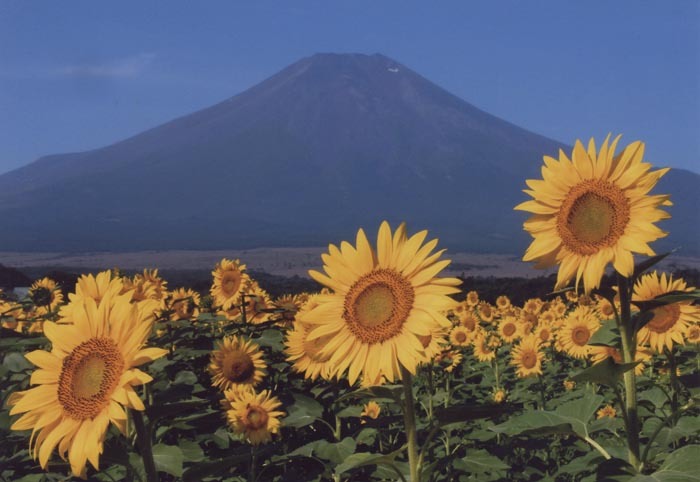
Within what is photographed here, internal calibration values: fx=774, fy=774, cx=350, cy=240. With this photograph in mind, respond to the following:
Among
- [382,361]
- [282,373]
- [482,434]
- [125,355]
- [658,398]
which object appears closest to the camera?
[125,355]

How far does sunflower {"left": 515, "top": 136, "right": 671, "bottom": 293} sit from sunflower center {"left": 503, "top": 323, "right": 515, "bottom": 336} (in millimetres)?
9444

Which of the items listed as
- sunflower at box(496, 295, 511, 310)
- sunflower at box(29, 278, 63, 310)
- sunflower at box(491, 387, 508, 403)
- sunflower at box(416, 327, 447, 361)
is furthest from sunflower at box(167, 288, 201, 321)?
sunflower at box(496, 295, 511, 310)

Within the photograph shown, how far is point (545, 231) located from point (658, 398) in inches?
91.4

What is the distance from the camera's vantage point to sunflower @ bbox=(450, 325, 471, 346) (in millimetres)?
12148

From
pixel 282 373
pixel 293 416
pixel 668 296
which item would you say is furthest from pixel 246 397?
pixel 668 296

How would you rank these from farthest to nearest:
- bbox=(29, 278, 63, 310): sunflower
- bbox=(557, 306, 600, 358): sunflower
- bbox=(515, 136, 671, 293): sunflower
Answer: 1. bbox=(557, 306, 600, 358): sunflower
2. bbox=(29, 278, 63, 310): sunflower
3. bbox=(515, 136, 671, 293): sunflower

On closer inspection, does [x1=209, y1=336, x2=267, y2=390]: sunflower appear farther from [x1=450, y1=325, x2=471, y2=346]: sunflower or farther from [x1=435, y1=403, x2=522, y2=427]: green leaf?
[x1=450, y1=325, x2=471, y2=346]: sunflower

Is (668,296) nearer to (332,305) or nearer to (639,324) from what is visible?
(639,324)

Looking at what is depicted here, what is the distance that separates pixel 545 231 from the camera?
3820 mm

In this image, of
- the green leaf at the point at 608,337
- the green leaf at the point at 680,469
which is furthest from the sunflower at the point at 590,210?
the green leaf at the point at 680,469

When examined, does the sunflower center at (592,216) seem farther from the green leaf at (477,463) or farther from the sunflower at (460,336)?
the sunflower at (460,336)

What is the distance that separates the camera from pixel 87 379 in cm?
310

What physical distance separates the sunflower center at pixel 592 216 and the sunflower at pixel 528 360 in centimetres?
670

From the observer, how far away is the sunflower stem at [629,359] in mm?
3504
